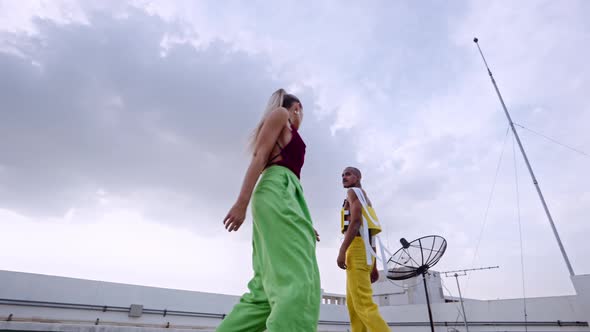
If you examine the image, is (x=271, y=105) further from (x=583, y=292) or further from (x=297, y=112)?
(x=583, y=292)

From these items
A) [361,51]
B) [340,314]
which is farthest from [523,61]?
[340,314]

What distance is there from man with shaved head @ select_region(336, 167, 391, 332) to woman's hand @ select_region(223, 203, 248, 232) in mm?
1762

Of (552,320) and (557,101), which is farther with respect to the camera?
(557,101)

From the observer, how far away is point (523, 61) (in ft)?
23.1

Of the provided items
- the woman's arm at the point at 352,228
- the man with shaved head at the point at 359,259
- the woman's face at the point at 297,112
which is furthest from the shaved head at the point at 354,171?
the woman's face at the point at 297,112

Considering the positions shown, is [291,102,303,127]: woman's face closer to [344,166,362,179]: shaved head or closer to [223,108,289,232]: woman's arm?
[223,108,289,232]: woman's arm

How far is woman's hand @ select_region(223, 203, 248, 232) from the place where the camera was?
1284mm

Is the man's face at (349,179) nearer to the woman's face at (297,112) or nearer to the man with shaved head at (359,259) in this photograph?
the man with shaved head at (359,259)

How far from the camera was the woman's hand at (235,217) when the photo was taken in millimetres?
1284

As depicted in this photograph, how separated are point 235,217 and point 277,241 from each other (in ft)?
0.71

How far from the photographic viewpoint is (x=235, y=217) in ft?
4.24

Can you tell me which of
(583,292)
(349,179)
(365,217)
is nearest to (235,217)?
(365,217)

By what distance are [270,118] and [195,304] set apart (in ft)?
14.5

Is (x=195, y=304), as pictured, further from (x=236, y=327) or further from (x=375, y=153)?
(x=375, y=153)
